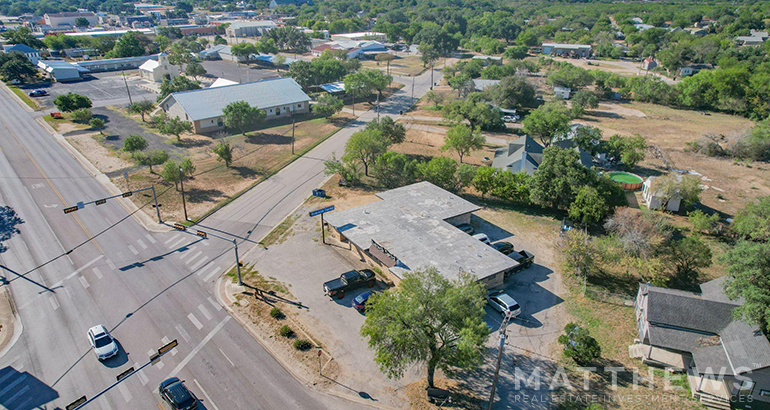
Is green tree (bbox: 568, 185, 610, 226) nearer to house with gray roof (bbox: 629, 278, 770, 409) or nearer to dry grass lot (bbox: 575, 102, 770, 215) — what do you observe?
house with gray roof (bbox: 629, 278, 770, 409)

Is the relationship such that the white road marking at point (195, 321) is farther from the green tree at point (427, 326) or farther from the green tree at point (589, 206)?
the green tree at point (589, 206)

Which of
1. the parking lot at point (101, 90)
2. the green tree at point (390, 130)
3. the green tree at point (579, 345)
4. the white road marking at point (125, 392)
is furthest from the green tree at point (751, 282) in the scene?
the parking lot at point (101, 90)

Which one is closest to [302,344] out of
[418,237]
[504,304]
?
[418,237]

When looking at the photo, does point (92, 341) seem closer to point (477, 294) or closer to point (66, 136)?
point (477, 294)

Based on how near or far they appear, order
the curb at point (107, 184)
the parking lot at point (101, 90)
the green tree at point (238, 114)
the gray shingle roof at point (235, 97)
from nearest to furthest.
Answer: the curb at point (107, 184)
the green tree at point (238, 114)
the gray shingle roof at point (235, 97)
the parking lot at point (101, 90)

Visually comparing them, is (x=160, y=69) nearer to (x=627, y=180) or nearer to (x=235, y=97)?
(x=235, y=97)

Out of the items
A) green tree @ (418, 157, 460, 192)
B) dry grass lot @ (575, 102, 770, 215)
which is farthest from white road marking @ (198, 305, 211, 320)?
dry grass lot @ (575, 102, 770, 215)
